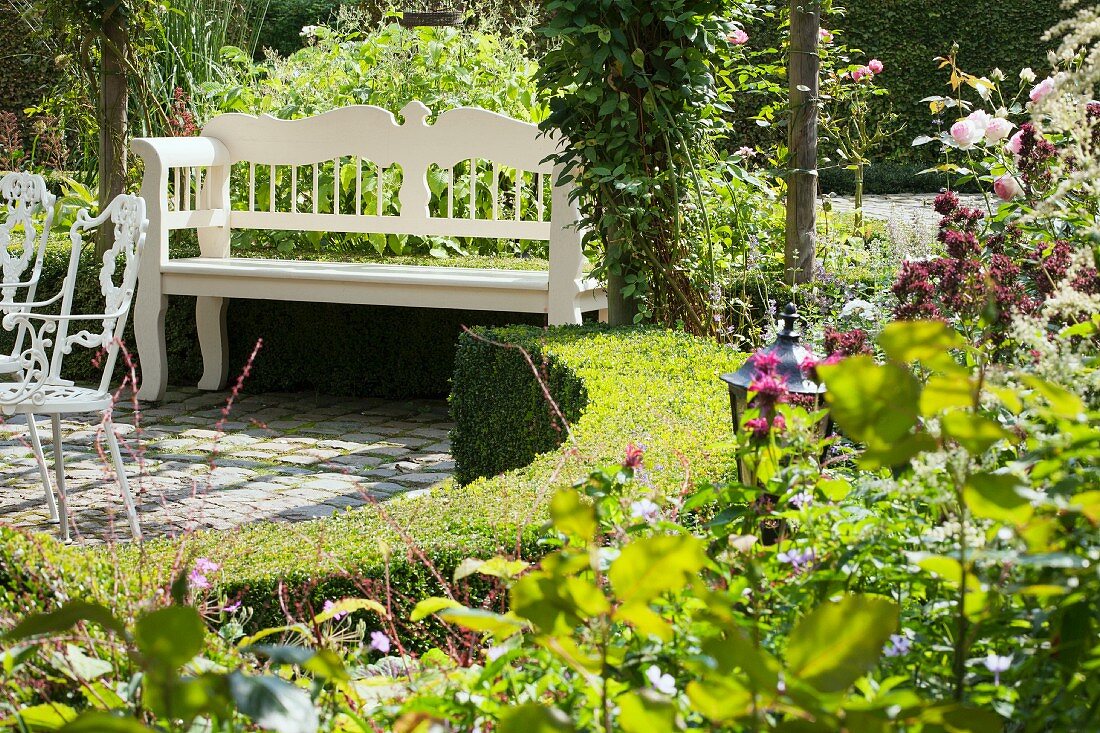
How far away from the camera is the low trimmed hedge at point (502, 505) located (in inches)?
83.4

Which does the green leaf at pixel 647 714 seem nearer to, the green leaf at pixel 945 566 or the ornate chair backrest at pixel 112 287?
the green leaf at pixel 945 566

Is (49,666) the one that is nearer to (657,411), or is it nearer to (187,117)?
(657,411)

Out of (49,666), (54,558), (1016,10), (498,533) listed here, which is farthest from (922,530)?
(1016,10)

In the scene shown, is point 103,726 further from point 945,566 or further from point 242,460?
point 242,460

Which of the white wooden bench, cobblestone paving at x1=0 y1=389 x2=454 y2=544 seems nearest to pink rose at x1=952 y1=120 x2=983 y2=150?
the white wooden bench

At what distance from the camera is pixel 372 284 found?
5254mm

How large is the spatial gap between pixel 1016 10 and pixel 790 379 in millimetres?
14528

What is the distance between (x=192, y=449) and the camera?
472cm

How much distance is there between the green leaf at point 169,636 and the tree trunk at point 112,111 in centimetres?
585

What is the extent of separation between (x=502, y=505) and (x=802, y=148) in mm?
2730

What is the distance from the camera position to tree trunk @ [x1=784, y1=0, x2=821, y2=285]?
15.1ft

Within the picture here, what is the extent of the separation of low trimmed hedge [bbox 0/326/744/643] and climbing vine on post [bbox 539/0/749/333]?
609mm

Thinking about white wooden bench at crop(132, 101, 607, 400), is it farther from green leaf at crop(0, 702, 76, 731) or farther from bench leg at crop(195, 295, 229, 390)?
green leaf at crop(0, 702, 76, 731)

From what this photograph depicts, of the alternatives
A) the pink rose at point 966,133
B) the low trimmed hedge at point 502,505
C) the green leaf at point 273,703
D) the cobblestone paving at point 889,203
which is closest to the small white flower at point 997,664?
the low trimmed hedge at point 502,505
